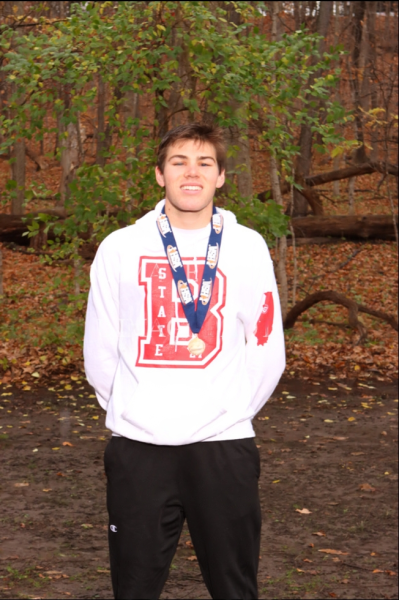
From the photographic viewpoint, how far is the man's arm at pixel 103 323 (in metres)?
3.08

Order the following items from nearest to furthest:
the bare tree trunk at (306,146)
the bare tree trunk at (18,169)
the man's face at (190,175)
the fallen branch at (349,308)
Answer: the man's face at (190,175) → the fallen branch at (349,308) → the bare tree trunk at (18,169) → the bare tree trunk at (306,146)

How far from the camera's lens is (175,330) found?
292 cm

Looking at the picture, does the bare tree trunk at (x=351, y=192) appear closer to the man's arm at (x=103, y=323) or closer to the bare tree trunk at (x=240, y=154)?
the bare tree trunk at (x=240, y=154)

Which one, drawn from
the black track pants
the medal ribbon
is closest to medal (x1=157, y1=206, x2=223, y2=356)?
the medal ribbon

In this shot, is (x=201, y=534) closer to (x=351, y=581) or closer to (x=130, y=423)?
(x=130, y=423)

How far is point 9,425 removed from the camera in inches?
317

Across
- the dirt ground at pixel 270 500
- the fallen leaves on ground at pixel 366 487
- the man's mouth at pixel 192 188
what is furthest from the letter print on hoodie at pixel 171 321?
the fallen leaves on ground at pixel 366 487

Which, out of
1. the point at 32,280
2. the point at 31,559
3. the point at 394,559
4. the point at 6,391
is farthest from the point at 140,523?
the point at 32,280

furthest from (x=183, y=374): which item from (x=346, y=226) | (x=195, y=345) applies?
(x=346, y=226)

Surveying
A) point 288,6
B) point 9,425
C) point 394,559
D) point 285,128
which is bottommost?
point 394,559

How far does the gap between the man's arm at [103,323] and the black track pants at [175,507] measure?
0.28 m

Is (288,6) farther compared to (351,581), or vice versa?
(288,6)

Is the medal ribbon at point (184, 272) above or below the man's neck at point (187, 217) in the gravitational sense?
below

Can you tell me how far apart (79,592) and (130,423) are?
104 inches
